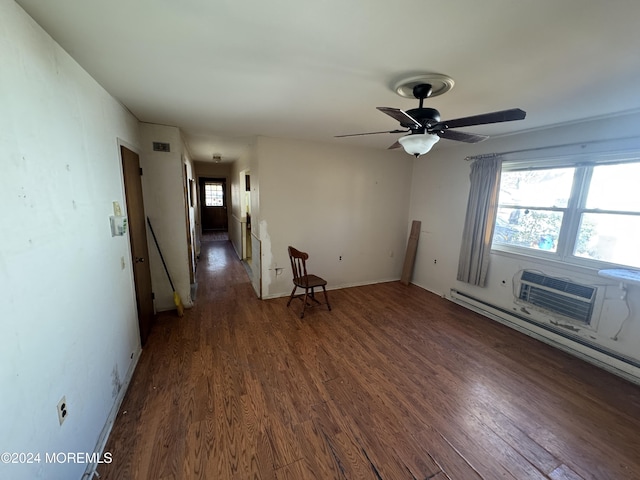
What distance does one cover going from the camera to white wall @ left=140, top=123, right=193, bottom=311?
117 inches

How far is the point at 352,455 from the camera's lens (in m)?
1.55

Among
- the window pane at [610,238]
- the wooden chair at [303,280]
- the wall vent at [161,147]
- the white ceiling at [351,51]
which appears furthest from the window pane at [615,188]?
the wall vent at [161,147]

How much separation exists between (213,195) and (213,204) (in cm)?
35

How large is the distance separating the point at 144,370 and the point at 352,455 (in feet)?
6.39

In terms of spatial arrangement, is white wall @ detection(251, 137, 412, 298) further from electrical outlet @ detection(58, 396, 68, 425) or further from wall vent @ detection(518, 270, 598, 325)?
electrical outlet @ detection(58, 396, 68, 425)

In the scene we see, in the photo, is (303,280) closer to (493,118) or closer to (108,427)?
(108,427)

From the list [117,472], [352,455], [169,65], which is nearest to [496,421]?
[352,455]

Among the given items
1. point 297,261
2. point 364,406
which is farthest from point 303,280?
point 364,406

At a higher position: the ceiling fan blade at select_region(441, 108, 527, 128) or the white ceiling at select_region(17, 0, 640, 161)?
the white ceiling at select_region(17, 0, 640, 161)

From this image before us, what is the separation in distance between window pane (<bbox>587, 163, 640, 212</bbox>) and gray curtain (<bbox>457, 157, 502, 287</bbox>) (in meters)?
0.88

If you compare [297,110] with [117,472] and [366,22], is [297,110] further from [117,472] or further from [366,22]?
[117,472]

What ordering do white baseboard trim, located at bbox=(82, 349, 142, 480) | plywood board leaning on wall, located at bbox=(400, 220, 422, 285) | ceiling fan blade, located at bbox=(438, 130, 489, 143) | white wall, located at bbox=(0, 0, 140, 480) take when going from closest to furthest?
white wall, located at bbox=(0, 0, 140, 480) < white baseboard trim, located at bbox=(82, 349, 142, 480) < ceiling fan blade, located at bbox=(438, 130, 489, 143) < plywood board leaning on wall, located at bbox=(400, 220, 422, 285)

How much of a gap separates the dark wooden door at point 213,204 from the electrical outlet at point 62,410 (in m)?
8.50

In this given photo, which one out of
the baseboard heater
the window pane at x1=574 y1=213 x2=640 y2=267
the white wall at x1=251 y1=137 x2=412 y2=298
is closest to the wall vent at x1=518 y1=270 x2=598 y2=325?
the baseboard heater
